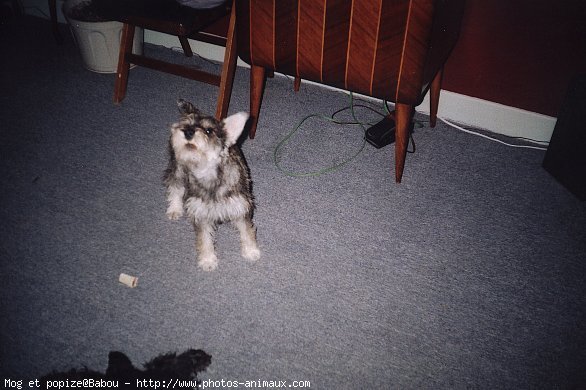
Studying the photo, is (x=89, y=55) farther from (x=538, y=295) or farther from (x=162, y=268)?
(x=538, y=295)

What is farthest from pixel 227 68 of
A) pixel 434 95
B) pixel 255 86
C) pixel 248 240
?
pixel 434 95

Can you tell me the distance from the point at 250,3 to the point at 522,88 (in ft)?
6.25

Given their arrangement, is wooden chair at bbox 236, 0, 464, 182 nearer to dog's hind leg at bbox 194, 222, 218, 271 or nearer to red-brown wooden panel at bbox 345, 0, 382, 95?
red-brown wooden panel at bbox 345, 0, 382, 95

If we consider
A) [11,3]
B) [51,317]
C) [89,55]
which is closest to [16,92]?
[89,55]

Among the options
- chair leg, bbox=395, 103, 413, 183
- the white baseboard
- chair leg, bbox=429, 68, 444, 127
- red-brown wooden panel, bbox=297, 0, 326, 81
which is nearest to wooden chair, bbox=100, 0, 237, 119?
red-brown wooden panel, bbox=297, 0, 326, 81

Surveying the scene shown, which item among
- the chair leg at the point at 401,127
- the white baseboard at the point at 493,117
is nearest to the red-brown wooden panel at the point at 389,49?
the chair leg at the point at 401,127

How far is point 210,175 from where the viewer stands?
1452mm

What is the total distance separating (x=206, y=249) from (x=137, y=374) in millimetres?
583

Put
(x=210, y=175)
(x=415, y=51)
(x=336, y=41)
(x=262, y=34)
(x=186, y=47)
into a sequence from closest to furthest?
(x=210, y=175) < (x=415, y=51) < (x=336, y=41) < (x=262, y=34) < (x=186, y=47)

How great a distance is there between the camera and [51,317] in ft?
4.98

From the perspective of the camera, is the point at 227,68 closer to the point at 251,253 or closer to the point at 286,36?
the point at 286,36

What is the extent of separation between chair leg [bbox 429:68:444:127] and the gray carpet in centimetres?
10

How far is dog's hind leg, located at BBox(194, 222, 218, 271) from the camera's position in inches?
64.4

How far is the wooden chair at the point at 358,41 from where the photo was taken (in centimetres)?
157
